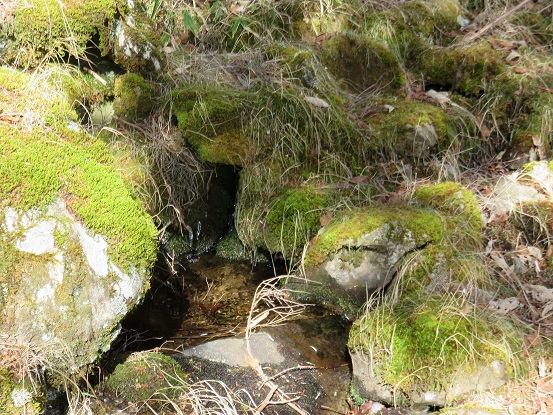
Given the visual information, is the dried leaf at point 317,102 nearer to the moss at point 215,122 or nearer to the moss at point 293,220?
the moss at point 215,122

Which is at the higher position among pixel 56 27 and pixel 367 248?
pixel 56 27

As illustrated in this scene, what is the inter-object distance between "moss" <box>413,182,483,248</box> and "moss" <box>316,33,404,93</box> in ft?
5.06

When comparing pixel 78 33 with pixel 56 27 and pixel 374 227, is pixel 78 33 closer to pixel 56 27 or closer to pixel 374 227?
pixel 56 27

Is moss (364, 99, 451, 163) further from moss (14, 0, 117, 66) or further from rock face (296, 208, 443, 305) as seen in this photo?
moss (14, 0, 117, 66)

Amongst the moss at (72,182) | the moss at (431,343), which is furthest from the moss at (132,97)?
the moss at (431,343)

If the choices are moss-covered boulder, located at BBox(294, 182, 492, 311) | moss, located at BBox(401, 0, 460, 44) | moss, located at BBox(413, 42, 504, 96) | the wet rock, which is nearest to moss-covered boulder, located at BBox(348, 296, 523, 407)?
the wet rock

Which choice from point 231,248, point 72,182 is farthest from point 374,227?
point 72,182

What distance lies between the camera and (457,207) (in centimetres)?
395

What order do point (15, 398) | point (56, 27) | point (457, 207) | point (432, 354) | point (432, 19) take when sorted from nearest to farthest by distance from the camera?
point (15, 398) → point (432, 354) → point (56, 27) → point (457, 207) → point (432, 19)

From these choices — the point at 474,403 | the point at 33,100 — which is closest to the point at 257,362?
the point at 474,403

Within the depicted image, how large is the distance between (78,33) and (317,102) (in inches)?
77.6

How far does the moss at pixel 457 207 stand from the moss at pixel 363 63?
154cm

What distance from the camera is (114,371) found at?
9.27 feet

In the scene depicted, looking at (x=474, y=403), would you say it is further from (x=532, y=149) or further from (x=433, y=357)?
(x=532, y=149)
